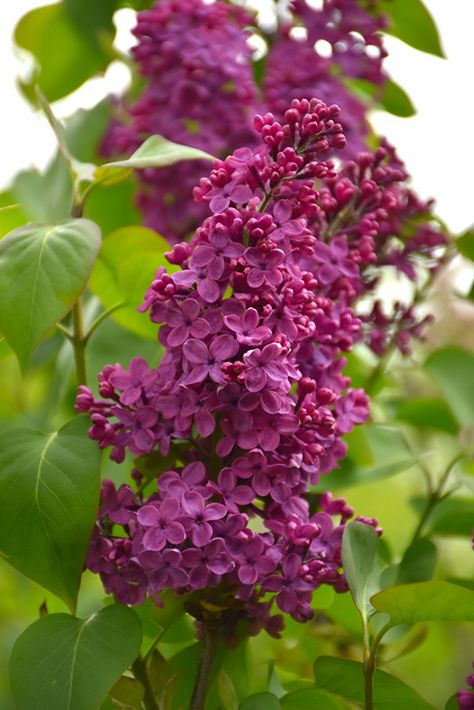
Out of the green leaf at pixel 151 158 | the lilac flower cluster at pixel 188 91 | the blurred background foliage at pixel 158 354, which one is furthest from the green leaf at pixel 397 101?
the green leaf at pixel 151 158

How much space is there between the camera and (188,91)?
0.85 m

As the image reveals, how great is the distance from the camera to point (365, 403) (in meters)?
0.59

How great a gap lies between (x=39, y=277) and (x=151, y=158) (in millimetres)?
123

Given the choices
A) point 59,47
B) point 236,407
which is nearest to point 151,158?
point 236,407

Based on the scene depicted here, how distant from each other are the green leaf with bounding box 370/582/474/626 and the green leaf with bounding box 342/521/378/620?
0.06ft

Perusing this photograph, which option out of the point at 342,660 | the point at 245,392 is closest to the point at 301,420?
the point at 245,392

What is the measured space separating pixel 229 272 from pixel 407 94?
53 centimetres

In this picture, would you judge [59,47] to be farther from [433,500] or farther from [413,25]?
[433,500]

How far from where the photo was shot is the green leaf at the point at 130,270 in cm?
64

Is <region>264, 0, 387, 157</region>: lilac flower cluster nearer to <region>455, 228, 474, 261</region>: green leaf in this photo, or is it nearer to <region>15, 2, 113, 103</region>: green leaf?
<region>455, 228, 474, 261</region>: green leaf

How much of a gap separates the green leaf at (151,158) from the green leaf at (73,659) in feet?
0.85

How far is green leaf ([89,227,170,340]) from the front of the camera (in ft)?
2.09

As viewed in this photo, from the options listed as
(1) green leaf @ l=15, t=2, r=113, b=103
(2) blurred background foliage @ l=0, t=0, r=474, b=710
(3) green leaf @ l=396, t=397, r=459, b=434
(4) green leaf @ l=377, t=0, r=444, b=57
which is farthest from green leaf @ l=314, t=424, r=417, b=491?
(1) green leaf @ l=15, t=2, r=113, b=103

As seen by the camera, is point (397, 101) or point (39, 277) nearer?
point (39, 277)
